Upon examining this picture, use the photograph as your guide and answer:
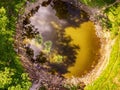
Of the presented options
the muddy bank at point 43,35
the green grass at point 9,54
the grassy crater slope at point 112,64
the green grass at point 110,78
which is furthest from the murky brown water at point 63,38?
the green grass at point 110,78

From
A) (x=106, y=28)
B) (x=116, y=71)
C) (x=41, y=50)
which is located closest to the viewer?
(x=116, y=71)

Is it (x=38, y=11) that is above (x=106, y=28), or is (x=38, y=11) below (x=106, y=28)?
above

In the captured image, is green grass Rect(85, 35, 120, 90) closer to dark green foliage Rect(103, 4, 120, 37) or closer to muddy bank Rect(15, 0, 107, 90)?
muddy bank Rect(15, 0, 107, 90)

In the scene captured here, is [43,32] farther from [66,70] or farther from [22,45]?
[66,70]

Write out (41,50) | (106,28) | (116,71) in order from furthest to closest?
(106,28)
(41,50)
(116,71)

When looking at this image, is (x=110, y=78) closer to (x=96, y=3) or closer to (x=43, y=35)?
(x=43, y=35)

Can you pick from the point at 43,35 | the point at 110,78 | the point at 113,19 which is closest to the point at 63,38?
the point at 43,35

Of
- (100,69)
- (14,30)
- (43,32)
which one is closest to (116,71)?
(100,69)

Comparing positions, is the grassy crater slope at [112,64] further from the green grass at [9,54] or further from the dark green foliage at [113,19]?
the green grass at [9,54]
